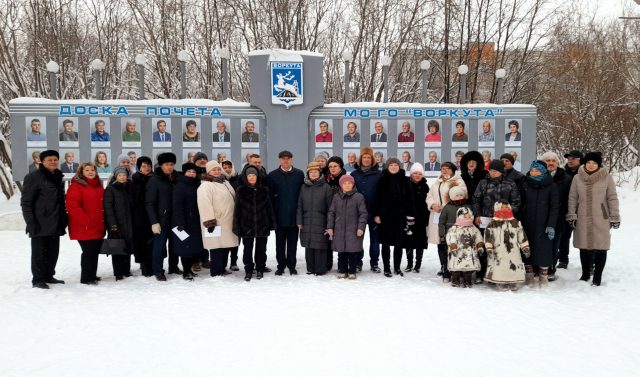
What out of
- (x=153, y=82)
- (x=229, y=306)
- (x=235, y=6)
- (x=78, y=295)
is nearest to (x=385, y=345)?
(x=229, y=306)

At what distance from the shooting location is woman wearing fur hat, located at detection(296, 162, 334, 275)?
6.56m

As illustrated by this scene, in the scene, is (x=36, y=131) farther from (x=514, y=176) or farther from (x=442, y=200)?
(x=514, y=176)

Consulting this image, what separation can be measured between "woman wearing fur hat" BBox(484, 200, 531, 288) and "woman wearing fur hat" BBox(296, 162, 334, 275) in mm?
2162

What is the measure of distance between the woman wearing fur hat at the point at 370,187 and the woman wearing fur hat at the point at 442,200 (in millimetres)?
797

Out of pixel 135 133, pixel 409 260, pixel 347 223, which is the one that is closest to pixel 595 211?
pixel 409 260

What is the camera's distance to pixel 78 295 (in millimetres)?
5672

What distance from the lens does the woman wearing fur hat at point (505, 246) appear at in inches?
227

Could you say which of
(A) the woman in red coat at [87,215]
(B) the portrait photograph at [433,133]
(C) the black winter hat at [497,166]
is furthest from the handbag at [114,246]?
(B) the portrait photograph at [433,133]

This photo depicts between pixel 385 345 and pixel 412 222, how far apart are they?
2777 millimetres

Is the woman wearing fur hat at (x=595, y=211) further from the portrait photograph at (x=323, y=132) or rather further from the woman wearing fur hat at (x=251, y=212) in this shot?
the portrait photograph at (x=323, y=132)

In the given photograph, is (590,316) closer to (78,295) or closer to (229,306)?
(229,306)

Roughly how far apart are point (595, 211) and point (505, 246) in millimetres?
1316

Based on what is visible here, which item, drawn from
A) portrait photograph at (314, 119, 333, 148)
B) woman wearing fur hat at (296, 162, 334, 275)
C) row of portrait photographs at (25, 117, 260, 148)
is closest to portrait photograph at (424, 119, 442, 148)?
portrait photograph at (314, 119, 333, 148)

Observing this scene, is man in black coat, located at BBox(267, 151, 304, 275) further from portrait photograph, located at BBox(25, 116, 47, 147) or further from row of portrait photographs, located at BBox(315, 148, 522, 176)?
portrait photograph, located at BBox(25, 116, 47, 147)
